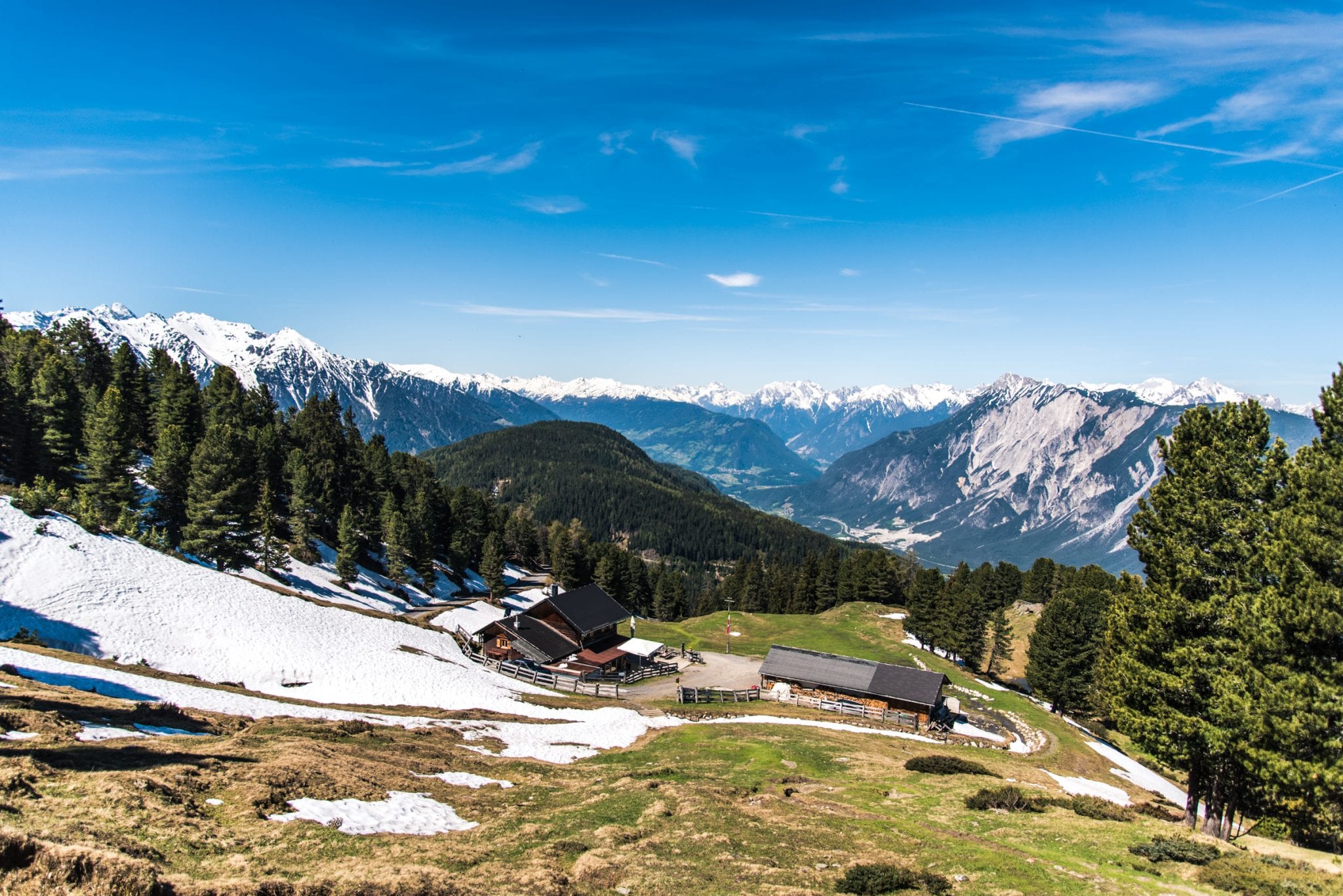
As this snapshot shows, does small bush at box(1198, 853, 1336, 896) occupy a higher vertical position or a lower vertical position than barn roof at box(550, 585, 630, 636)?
higher

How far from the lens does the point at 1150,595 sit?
80.3 ft

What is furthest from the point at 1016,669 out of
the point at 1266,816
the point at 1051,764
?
the point at 1266,816

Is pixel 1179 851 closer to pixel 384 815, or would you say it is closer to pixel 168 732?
pixel 384 815

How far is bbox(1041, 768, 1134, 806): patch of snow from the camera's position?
38.9m

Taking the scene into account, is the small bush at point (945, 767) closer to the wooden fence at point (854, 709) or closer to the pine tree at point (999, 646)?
the wooden fence at point (854, 709)

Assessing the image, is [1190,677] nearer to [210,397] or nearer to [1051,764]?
[1051,764]

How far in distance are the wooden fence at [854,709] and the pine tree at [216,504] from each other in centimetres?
5716

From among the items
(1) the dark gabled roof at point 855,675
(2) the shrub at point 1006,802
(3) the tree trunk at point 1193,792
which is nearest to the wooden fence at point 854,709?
(1) the dark gabled roof at point 855,675

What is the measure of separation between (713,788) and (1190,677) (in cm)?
1902

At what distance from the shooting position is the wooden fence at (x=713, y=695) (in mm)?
57625

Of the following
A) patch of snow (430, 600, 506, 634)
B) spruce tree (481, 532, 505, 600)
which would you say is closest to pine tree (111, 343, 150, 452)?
patch of snow (430, 600, 506, 634)

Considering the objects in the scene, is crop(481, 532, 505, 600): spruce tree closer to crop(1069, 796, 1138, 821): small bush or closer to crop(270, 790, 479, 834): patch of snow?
crop(270, 790, 479, 834): patch of snow

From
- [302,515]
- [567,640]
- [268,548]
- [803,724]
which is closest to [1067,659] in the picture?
[803,724]

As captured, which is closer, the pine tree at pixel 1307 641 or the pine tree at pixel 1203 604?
the pine tree at pixel 1307 641
